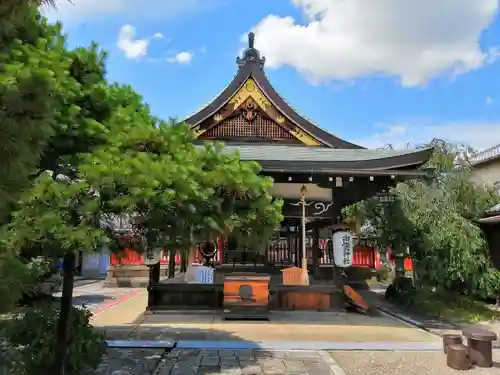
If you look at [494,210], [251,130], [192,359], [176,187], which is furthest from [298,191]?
[176,187]

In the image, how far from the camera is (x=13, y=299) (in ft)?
9.64

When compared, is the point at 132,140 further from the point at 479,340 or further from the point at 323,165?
the point at 323,165

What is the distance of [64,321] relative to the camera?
5590mm

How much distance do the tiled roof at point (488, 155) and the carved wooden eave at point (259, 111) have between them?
1663 centimetres

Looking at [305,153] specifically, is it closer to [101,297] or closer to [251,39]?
[251,39]

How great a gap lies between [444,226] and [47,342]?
10.4 m

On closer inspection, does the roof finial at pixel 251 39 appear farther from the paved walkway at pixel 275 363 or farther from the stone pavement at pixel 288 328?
the paved walkway at pixel 275 363

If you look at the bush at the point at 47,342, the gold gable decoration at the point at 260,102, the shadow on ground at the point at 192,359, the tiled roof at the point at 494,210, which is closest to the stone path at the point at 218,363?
the shadow on ground at the point at 192,359

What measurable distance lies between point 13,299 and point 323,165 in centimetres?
888

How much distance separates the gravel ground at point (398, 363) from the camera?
21.7ft

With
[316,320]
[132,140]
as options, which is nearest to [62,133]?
[132,140]

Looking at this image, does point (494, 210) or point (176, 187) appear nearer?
point (176, 187)

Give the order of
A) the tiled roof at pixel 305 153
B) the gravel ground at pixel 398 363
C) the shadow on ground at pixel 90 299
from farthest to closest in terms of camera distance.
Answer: the shadow on ground at pixel 90 299, the tiled roof at pixel 305 153, the gravel ground at pixel 398 363

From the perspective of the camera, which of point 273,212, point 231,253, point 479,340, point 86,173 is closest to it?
point 86,173
